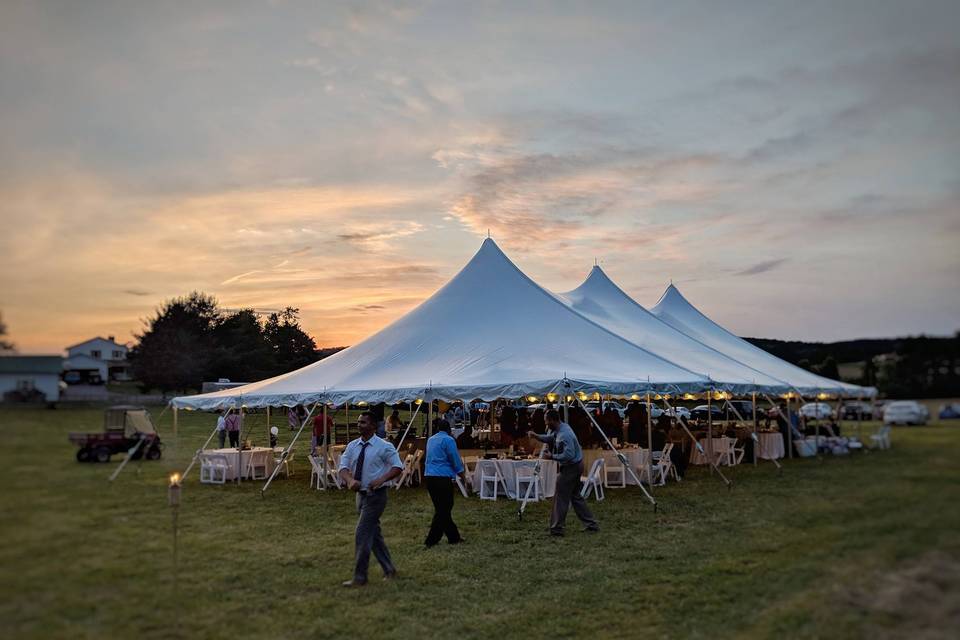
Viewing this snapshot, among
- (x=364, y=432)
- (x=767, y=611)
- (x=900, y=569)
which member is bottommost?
(x=767, y=611)

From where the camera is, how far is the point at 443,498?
9.98 meters

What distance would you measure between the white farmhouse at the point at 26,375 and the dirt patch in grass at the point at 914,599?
4.42 metres

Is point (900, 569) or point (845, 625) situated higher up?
point (900, 569)

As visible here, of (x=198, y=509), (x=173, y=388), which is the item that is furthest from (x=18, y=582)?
(x=198, y=509)

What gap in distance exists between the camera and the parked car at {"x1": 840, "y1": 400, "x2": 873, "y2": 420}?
180 inches

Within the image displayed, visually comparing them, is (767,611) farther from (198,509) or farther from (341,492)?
(341,492)

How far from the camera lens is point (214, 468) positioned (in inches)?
625

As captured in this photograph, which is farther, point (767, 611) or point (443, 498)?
point (443, 498)

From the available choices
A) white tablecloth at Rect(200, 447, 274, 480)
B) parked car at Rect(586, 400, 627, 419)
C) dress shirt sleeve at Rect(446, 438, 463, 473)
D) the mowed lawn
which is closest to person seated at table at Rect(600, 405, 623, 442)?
parked car at Rect(586, 400, 627, 419)

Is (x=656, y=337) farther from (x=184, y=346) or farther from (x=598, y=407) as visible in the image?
(x=184, y=346)

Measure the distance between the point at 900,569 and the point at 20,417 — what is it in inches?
187

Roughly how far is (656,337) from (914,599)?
15872 mm

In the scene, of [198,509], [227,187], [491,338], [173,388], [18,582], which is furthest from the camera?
[491,338]

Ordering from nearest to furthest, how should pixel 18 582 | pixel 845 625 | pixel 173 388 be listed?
1. pixel 18 582
2. pixel 845 625
3. pixel 173 388
